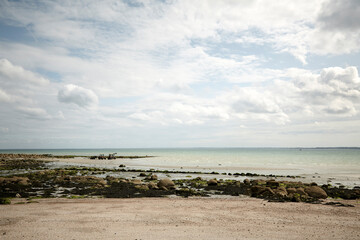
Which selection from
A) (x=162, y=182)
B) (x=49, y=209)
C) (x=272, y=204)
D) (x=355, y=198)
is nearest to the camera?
(x=49, y=209)

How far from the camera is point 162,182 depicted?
92.0ft

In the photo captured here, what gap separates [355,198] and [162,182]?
20467mm

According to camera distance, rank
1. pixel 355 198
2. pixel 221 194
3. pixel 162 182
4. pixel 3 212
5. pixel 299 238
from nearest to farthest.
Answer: pixel 299 238
pixel 3 212
pixel 355 198
pixel 221 194
pixel 162 182

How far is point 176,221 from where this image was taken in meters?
13.3

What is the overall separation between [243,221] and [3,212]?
15.3 meters

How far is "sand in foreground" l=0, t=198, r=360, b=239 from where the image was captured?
11016mm

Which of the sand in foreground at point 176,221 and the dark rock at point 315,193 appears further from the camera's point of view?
the dark rock at point 315,193

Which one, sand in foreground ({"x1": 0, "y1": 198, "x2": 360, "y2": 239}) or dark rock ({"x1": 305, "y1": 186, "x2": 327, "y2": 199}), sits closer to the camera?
sand in foreground ({"x1": 0, "y1": 198, "x2": 360, "y2": 239})

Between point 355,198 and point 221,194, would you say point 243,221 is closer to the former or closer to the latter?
point 221,194

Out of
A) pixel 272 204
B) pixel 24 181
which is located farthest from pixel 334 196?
pixel 24 181

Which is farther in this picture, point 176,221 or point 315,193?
point 315,193

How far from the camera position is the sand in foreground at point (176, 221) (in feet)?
36.1

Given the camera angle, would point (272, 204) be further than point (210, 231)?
Yes

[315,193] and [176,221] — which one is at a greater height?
[176,221]
